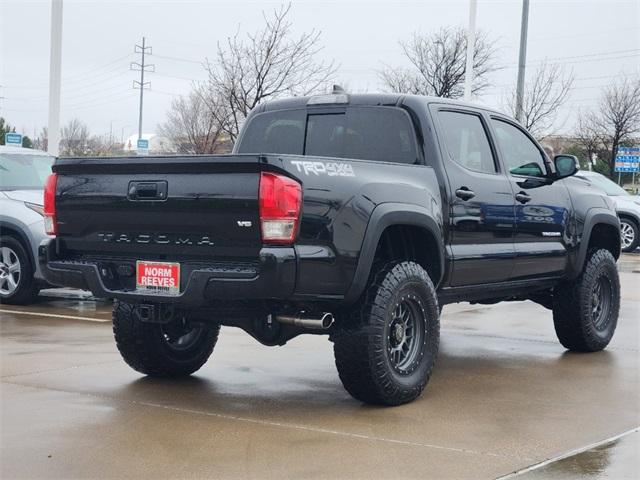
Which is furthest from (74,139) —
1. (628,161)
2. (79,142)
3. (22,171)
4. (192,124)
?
(22,171)

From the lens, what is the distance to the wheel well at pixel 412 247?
625 centimetres

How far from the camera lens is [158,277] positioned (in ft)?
18.6

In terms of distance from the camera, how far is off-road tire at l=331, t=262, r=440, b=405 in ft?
18.8

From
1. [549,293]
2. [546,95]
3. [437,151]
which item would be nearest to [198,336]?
[437,151]

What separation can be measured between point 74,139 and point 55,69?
42405 millimetres

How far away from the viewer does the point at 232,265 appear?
5480 mm

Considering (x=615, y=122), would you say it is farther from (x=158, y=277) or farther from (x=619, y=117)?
(x=158, y=277)

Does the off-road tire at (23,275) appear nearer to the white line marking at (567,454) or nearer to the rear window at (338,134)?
the rear window at (338,134)

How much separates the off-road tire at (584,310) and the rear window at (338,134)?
2.39 m

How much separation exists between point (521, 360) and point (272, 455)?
3554mm

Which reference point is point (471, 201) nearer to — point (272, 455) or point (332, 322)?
point (332, 322)

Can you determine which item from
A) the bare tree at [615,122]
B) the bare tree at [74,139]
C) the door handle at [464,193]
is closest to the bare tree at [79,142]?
the bare tree at [74,139]

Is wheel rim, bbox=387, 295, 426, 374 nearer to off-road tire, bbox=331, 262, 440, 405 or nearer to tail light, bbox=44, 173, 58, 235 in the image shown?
off-road tire, bbox=331, 262, 440, 405

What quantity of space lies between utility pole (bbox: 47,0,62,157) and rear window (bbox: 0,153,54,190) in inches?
A: 148
